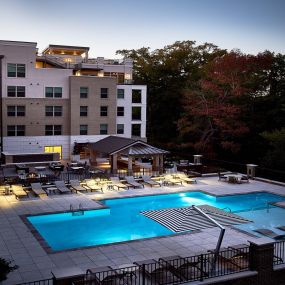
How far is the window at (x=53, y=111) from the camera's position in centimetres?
4325

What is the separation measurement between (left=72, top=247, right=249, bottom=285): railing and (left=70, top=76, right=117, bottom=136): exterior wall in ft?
105

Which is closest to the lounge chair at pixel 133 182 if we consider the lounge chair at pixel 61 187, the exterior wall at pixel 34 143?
the lounge chair at pixel 61 187

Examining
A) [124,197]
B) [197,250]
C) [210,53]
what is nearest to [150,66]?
[210,53]

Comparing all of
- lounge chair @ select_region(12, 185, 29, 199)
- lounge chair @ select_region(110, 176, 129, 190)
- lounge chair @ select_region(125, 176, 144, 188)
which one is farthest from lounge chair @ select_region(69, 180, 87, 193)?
lounge chair @ select_region(125, 176, 144, 188)

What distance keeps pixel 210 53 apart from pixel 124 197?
40.1 meters

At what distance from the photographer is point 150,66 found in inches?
2352

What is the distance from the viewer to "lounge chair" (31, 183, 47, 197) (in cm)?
2509

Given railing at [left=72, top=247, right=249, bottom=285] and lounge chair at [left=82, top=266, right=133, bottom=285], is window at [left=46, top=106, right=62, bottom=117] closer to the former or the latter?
railing at [left=72, top=247, right=249, bottom=285]

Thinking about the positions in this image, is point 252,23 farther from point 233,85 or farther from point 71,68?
point 71,68

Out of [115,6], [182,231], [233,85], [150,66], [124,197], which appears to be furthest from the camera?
[150,66]

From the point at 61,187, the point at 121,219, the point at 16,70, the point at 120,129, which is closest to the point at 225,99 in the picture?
the point at 120,129

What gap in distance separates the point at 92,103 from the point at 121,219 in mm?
24588

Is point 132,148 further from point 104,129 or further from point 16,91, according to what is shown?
point 16,91

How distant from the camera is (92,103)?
146 feet
